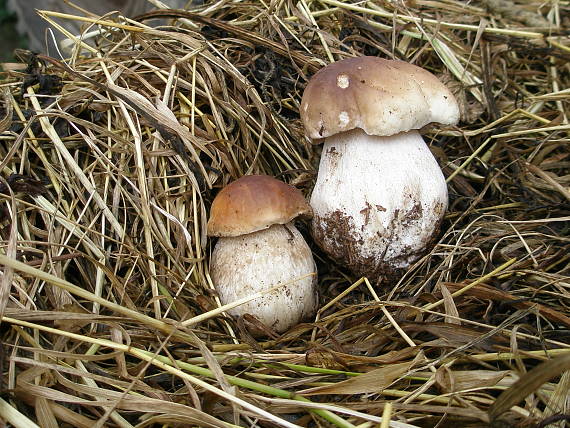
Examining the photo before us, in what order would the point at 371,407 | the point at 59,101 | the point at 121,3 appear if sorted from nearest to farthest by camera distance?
the point at 371,407 < the point at 59,101 < the point at 121,3

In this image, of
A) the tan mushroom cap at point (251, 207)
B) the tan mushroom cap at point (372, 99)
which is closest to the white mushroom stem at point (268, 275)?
the tan mushroom cap at point (251, 207)

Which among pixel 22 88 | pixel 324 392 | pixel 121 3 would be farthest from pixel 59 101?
pixel 121 3

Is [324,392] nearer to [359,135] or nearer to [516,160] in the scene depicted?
[359,135]

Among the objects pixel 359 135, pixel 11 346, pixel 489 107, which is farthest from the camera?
pixel 489 107

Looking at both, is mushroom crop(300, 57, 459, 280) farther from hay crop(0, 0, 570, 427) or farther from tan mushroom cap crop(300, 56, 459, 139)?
hay crop(0, 0, 570, 427)

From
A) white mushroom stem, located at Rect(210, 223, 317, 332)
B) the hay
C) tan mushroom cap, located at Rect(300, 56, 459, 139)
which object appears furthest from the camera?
white mushroom stem, located at Rect(210, 223, 317, 332)

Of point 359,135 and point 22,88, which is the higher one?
point 22,88

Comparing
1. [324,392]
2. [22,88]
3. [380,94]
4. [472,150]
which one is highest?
[22,88]

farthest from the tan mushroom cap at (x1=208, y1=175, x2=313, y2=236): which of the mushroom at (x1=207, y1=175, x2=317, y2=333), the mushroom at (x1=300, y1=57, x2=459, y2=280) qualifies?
the mushroom at (x1=300, y1=57, x2=459, y2=280)

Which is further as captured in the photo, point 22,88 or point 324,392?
point 22,88
